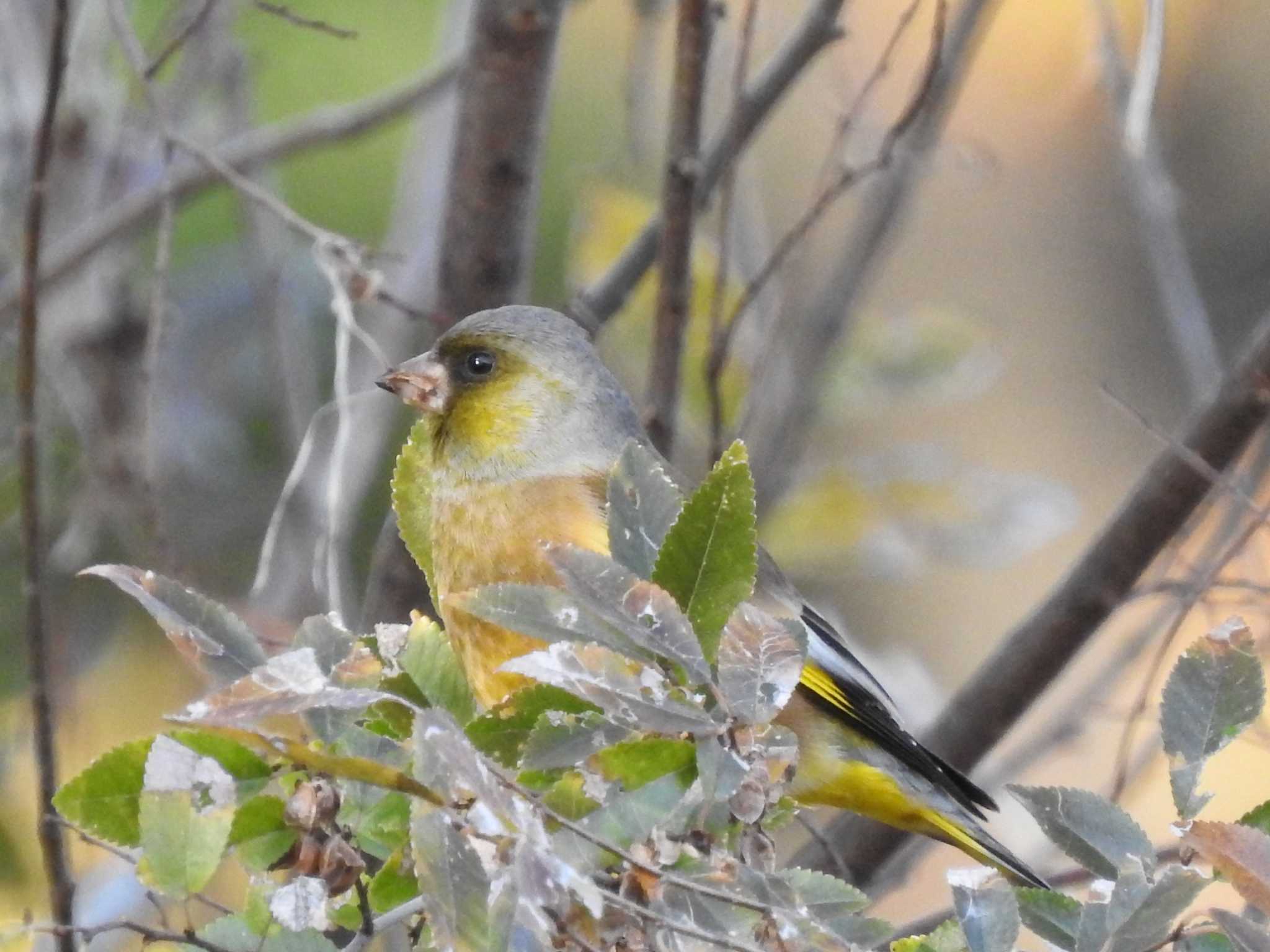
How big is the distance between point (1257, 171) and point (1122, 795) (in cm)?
290

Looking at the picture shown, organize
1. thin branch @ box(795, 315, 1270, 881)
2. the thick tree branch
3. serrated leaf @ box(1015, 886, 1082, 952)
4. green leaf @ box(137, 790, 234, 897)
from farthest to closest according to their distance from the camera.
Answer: the thick tree branch
thin branch @ box(795, 315, 1270, 881)
serrated leaf @ box(1015, 886, 1082, 952)
green leaf @ box(137, 790, 234, 897)

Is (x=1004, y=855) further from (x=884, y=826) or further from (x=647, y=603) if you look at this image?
(x=647, y=603)

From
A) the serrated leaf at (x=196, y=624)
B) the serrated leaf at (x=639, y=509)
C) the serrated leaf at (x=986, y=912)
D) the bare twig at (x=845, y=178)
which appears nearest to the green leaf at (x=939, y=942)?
the serrated leaf at (x=986, y=912)

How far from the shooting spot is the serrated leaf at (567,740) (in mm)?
1503

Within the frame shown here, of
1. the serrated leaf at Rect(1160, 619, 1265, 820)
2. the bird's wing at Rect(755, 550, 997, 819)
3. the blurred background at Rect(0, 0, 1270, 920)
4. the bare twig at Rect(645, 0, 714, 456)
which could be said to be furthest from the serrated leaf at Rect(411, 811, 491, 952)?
the bare twig at Rect(645, 0, 714, 456)

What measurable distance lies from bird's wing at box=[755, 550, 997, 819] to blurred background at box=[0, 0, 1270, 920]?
1.61 feet

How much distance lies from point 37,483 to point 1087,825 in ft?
5.34

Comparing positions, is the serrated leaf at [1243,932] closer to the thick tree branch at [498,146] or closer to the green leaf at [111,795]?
the green leaf at [111,795]

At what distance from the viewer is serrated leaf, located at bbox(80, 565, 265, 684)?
1569 mm

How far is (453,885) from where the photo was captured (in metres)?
1.34

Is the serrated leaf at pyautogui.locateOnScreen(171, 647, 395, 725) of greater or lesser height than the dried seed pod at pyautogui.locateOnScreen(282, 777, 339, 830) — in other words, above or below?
above

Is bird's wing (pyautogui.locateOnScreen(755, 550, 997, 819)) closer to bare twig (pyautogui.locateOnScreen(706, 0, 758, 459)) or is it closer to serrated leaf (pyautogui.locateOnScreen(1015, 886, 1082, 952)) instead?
bare twig (pyautogui.locateOnScreen(706, 0, 758, 459))

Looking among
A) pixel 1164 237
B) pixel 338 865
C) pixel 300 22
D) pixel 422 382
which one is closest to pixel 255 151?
pixel 300 22

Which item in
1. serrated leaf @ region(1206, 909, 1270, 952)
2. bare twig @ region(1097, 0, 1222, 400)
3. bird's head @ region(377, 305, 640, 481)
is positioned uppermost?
bare twig @ region(1097, 0, 1222, 400)
